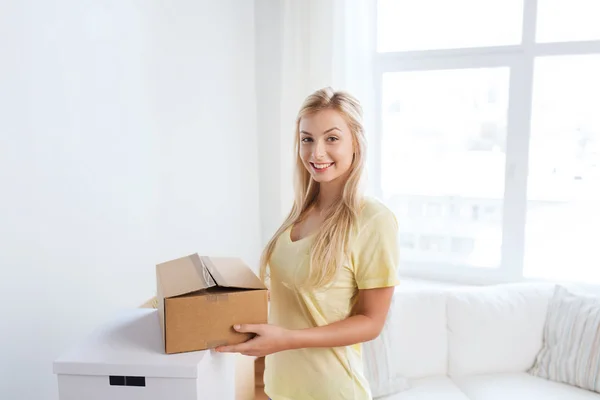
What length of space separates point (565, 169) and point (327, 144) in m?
2.10

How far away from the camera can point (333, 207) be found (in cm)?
116

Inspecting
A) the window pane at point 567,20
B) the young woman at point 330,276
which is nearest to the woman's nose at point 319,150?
the young woman at point 330,276

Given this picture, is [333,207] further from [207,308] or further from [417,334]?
[417,334]

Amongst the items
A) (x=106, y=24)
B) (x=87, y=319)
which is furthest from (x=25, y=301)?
(x=106, y=24)

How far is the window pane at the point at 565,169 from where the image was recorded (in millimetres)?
2705

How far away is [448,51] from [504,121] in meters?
0.49

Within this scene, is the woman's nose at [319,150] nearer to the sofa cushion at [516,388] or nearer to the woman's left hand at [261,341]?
the woman's left hand at [261,341]

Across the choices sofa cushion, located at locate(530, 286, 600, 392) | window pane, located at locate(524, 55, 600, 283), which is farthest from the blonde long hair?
window pane, located at locate(524, 55, 600, 283)

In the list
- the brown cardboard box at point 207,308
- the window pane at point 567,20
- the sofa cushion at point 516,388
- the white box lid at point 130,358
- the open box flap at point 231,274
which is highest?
the window pane at point 567,20

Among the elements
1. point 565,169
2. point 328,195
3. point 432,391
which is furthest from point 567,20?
point 328,195

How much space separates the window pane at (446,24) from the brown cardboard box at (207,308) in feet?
7.60

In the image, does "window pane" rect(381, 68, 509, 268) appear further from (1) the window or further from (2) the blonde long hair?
(2) the blonde long hair

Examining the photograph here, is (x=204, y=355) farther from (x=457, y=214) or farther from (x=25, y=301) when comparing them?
(x=457, y=214)

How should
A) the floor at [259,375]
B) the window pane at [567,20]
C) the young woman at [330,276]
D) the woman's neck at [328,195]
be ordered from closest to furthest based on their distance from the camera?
the young woman at [330,276]
the woman's neck at [328,195]
the floor at [259,375]
the window pane at [567,20]
